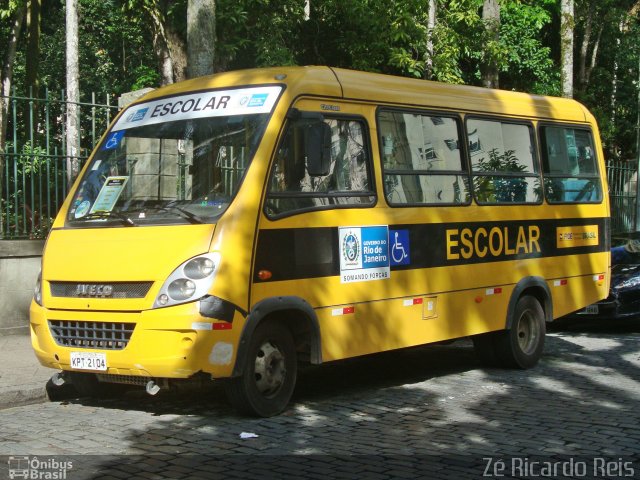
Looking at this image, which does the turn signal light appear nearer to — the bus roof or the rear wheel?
the bus roof

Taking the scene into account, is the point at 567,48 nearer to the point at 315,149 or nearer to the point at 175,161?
the point at 315,149

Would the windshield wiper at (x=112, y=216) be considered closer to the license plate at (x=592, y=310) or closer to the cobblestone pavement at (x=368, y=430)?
the cobblestone pavement at (x=368, y=430)

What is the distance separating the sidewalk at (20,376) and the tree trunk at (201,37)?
12.2 ft

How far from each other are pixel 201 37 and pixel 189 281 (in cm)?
504

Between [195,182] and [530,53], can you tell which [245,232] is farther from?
[530,53]

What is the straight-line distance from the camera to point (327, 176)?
8.24 metres

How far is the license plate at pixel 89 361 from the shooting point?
7.47 metres

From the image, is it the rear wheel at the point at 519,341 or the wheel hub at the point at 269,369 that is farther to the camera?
the rear wheel at the point at 519,341

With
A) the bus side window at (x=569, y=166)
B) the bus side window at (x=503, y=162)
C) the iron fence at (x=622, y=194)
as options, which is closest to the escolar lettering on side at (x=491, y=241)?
the bus side window at (x=503, y=162)

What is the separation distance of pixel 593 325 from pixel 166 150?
8.28 meters

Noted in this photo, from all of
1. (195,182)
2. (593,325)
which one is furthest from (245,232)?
(593,325)

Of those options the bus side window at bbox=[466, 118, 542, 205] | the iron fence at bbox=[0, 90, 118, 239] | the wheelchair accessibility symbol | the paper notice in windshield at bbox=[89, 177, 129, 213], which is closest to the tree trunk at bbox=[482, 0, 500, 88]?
the bus side window at bbox=[466, 118, 542, 205]

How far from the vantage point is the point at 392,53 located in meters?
18.4

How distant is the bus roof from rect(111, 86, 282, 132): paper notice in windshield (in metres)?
0.10
